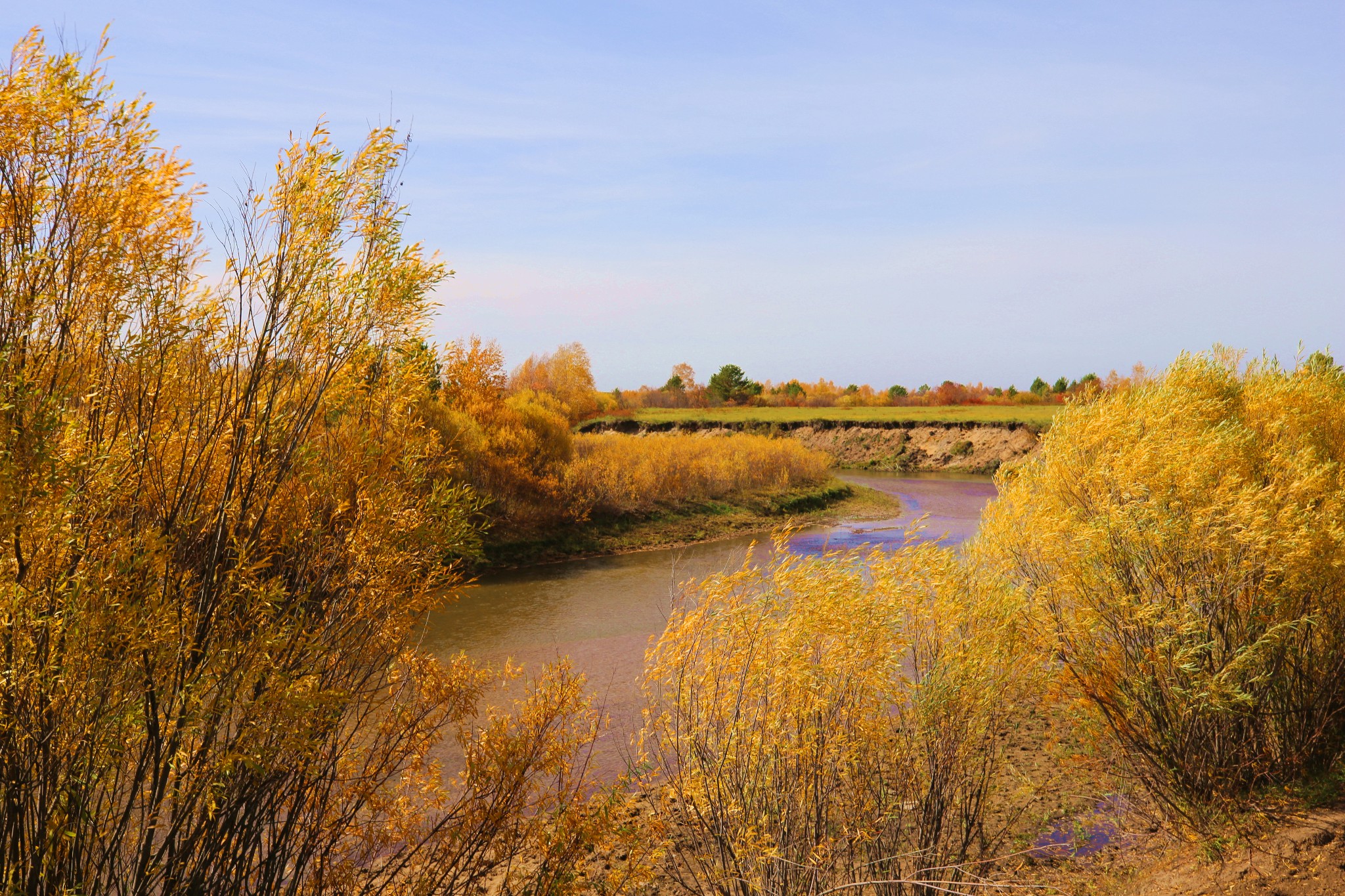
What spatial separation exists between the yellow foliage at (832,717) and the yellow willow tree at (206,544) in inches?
46.9

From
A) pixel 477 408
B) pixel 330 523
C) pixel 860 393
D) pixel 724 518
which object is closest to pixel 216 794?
pixel 330 523

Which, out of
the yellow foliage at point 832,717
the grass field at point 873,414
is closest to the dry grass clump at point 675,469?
the grass field at point 873,414

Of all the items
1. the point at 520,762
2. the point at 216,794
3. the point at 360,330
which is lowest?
the point at 520,762

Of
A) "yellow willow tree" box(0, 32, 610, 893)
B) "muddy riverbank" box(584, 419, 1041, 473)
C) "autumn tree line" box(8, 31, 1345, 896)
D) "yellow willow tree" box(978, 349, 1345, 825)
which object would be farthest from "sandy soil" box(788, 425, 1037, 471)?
"yellow willow tree" box(0, 32, 610, 893)

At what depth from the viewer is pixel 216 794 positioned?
455cm

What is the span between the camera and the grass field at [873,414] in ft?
165

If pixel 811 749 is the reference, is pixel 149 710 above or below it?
above

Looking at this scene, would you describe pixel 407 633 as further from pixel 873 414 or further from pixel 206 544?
pixel 873 414

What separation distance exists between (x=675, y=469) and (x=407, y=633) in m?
24.3

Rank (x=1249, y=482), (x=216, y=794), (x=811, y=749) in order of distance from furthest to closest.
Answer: (x=1249, y=482)
(x=811, y=749)
(x=216, y=794)

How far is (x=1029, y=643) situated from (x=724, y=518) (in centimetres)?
2102

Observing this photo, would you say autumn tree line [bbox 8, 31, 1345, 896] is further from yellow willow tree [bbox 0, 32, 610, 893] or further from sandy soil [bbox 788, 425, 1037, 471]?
sandy soil [bbox 788, 425, 1037, 471]

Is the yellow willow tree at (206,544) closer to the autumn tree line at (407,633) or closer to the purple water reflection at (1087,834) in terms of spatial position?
the autumn tree line at (407,633)

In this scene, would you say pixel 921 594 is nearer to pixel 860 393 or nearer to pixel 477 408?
pixel 477 408
